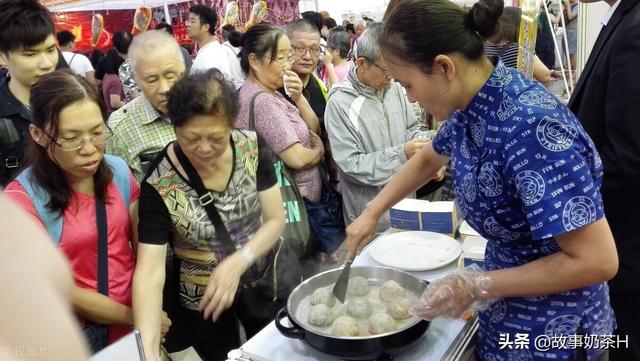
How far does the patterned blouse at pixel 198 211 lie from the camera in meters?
1.62

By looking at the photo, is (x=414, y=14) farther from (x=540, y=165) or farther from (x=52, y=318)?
(x=52, y=318)

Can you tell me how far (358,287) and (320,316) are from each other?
0.22m

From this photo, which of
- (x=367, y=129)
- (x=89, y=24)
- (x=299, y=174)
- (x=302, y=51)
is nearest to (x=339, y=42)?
(x=302, y=51)

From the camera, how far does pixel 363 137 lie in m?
2.50

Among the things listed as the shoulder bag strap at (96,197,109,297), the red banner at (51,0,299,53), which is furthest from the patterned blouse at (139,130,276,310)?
the red banner at (51,0,299,53)

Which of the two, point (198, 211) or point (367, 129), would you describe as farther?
point (367, 129)

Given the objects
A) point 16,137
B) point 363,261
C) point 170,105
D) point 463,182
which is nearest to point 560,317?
point 463,182

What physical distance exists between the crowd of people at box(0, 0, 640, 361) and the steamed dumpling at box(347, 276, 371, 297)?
0.13m

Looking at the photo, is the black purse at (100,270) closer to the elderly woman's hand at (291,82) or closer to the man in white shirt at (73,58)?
the elderly woman's hand at (291,82)

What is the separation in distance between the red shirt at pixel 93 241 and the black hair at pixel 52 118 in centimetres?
5

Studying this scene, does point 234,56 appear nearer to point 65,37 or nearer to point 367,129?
point 367,129

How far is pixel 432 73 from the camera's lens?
1188 millimetres

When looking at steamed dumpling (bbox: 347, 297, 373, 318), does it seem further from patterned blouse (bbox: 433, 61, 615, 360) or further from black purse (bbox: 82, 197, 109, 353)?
black purse (bbox: 82, 197, 109, 353)

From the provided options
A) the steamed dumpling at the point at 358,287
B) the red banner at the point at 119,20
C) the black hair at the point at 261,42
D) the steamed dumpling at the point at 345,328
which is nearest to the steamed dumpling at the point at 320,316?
the steamed dumpling at the point at 345,328
